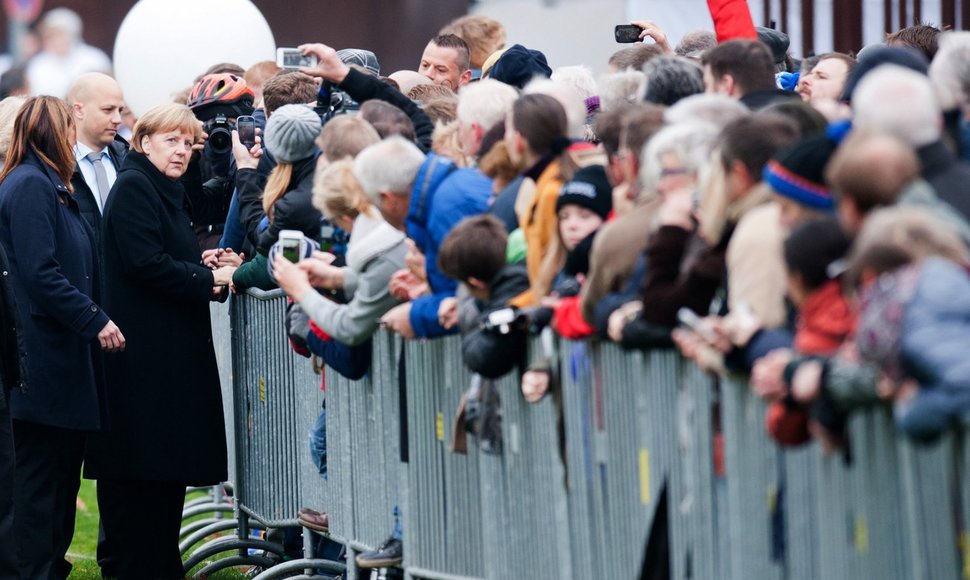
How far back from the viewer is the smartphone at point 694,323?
3802mm

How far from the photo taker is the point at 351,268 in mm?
6199

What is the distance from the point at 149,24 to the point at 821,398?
11.1m

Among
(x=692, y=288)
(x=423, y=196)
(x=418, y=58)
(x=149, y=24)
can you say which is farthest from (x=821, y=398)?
(x=418, y=58)

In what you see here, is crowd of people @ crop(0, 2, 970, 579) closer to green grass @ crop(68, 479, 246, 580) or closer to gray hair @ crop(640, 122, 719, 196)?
gray hair @ crop(640, 122, 719, 196)

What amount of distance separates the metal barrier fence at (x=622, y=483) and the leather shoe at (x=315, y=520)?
0.07 metres

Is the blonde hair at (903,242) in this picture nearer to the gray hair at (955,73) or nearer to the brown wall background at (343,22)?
the gray hair at (955,73)

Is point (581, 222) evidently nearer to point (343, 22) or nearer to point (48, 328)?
point (48, 328)

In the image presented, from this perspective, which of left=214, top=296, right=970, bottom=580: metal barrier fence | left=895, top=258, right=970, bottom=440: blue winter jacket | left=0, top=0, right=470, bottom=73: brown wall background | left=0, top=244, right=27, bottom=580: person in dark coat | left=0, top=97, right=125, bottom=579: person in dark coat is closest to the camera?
left=895, top=258, right=970, bottom=440: blue winter jacket

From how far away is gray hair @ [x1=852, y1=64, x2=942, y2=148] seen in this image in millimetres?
3680

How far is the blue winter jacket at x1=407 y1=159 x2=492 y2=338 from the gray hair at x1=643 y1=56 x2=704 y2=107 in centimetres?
62

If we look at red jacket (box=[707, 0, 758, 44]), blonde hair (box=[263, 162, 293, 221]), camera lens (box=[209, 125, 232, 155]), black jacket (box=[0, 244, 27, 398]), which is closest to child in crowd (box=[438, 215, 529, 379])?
blonde hair (box=[263, 162, 293, 221])

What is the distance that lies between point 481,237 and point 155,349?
3443 mm

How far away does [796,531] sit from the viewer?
3.64 metres

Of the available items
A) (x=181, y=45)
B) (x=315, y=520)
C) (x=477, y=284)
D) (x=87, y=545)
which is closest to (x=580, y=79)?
(x=477, y=284)
